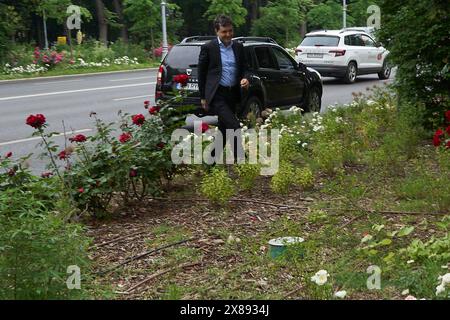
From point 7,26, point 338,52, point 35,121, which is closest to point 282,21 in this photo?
point 7,26

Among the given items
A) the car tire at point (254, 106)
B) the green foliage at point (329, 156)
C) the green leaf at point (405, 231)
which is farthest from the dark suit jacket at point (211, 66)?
the car tire at point (254, 106)

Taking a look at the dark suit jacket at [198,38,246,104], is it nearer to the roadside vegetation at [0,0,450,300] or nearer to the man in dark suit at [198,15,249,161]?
the man in dark suit at [198,15,249,161]

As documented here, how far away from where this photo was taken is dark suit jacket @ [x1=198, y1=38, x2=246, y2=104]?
7.84m

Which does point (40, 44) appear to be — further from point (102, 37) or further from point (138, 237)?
point (138, 237)

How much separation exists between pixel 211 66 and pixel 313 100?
285 inches

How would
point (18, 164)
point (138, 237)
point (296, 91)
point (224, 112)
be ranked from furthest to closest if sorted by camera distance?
1. point (296, 91)
2. point (224, 112)
3. point (18, 164)
4. point (138, 237)

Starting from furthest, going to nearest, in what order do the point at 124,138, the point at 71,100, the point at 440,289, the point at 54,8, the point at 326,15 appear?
the point at 326,15, the point at 54,8, the point at 71,100, the point at 124,138, the point at 440,289

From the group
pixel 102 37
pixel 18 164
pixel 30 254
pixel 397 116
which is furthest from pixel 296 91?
pixel 102 37

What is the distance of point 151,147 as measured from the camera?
705 cm

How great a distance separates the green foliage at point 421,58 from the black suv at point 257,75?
11.1 ft

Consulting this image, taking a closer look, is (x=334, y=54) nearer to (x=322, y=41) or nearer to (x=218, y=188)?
(x=322, y=41)

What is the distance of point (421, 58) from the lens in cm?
949

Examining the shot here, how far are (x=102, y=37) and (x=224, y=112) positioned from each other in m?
35.5

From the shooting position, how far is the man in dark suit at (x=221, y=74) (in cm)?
785
